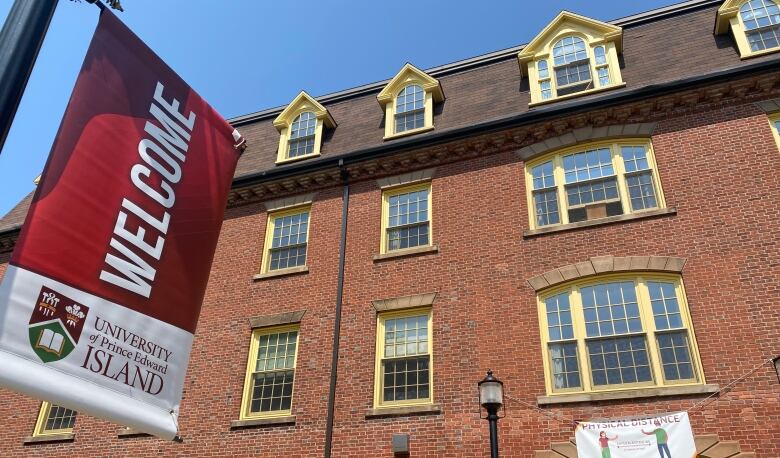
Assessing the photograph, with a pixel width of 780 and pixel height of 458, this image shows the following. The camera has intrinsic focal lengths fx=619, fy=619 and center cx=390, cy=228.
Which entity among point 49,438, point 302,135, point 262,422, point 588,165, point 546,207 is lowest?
point 49,438

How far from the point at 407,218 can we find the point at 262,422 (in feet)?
17.6

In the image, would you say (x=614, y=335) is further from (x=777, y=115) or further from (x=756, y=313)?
(x=777, y=115)

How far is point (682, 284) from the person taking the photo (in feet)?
35.9

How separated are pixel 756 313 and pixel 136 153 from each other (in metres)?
9.85

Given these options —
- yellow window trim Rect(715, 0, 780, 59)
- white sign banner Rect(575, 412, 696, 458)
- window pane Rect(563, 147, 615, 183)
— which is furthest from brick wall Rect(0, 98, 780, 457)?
yellow window trim Rect(715, 0, 780, 59)

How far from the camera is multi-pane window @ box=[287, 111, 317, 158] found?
16.8 metres

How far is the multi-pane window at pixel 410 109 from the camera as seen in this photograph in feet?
51.9

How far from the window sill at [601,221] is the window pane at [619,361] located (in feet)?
7.73

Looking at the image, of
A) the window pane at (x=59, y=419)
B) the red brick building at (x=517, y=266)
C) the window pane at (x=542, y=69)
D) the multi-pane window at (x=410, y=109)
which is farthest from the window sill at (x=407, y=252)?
the window pane at (x=59, y=419)

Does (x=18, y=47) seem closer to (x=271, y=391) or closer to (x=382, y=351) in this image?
(x=382, y=351)

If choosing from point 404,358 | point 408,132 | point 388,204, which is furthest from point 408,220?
point 404,358

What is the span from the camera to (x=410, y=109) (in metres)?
16.0

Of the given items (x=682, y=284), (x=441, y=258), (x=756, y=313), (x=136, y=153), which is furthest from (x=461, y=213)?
(x=136, y=153)

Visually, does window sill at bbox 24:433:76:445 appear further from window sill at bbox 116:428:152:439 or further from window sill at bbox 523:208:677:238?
window sill at bbox 523:208:677:238
